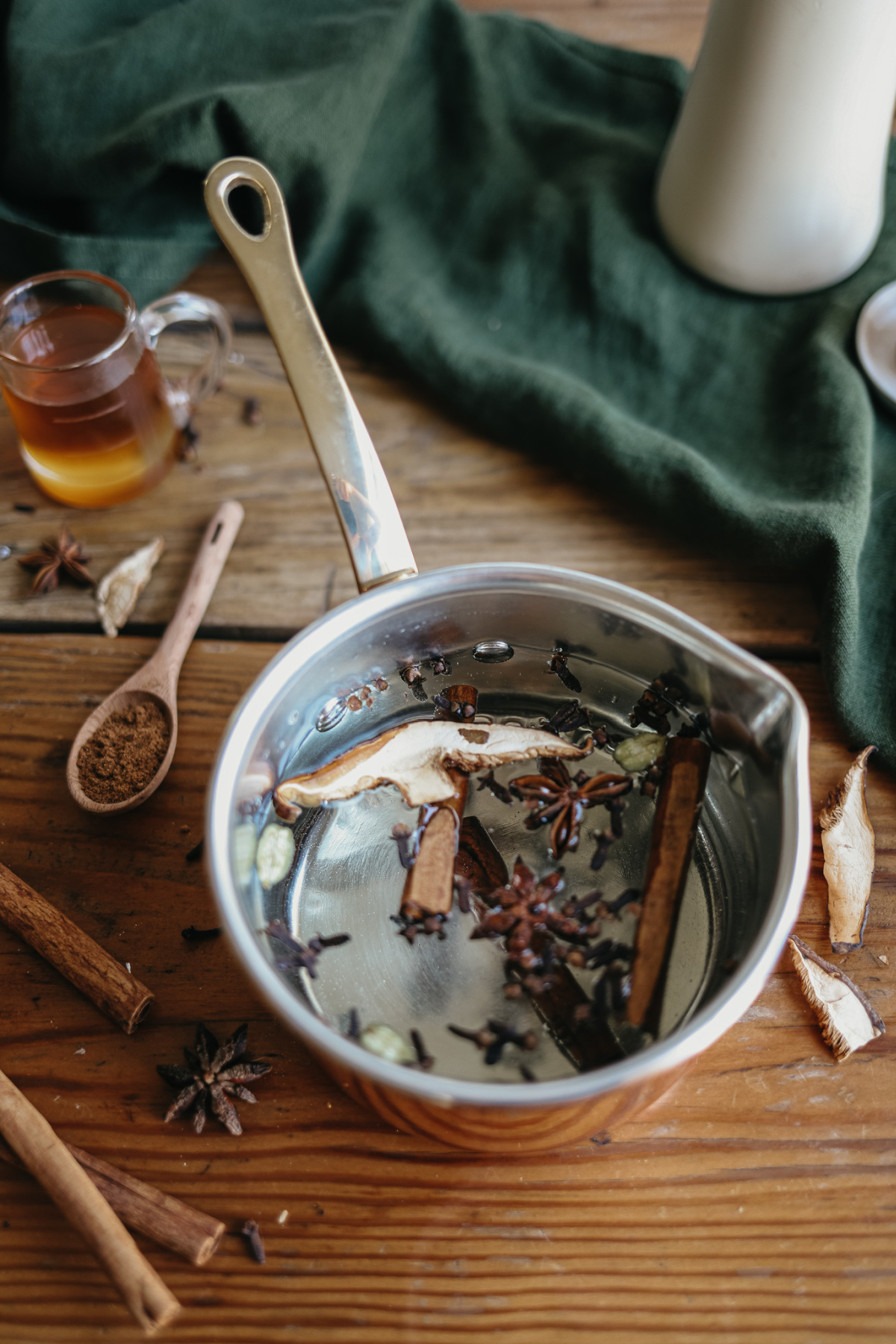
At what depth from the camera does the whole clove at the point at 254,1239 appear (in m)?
0.49

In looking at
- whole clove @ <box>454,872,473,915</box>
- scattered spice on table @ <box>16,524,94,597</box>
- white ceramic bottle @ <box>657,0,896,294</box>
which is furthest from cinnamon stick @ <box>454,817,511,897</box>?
white ceramic bottle @ <box>657,0,896,294</box>

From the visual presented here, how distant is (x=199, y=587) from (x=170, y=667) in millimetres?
67

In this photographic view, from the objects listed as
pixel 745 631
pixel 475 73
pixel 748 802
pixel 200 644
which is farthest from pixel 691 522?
pixel 475 73

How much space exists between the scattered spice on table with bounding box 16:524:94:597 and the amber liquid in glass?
0.05 metres

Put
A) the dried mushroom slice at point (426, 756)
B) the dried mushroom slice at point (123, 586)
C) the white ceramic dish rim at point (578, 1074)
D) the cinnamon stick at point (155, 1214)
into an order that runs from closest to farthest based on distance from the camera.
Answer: the white ceramic dish rim at point (578, 1074) → the cinnamon stick at point (155, 1214) → the dried mushroom slice at point (426, 756) → the dried mushroom slice at point (123, 586)

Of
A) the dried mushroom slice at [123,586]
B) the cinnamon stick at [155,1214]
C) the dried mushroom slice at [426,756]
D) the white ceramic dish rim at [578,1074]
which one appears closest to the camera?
the white ceramic dish rim at [578,1074]

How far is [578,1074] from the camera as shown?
47 centimetres

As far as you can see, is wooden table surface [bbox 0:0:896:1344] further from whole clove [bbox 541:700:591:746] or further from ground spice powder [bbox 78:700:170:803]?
whole clove [bbox 541:700:591:746]

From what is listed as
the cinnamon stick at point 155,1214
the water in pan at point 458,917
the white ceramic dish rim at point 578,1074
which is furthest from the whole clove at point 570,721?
the cinnamon stick at point 155,1214

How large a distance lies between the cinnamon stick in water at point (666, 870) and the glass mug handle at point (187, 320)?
0.45 m

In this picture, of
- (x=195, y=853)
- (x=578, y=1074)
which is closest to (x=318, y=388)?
(x=195, y=853)

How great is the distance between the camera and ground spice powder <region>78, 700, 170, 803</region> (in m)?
0.62

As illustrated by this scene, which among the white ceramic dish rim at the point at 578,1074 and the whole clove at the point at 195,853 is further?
the whole clove at the point at 195,853

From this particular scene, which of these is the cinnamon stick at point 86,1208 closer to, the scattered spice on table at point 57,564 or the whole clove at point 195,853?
the whole clove at point 195,853
